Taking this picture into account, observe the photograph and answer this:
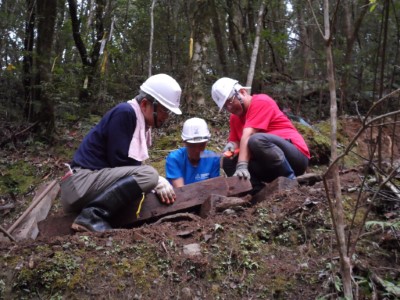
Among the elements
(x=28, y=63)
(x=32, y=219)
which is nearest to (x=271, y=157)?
(x=32, y=219)

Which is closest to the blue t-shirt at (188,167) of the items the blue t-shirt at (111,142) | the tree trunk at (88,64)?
the blue t-shirt at (111,142)

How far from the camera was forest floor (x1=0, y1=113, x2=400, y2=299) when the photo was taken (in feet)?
9.95

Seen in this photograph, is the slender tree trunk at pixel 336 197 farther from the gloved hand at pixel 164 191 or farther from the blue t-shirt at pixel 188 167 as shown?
the blue t-shirt at pixel 188 167

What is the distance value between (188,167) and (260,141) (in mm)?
901

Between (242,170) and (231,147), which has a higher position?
(231,147)

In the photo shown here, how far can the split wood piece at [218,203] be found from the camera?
13.4 feet

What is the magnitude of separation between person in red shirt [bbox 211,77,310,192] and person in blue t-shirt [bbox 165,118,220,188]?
20 cm

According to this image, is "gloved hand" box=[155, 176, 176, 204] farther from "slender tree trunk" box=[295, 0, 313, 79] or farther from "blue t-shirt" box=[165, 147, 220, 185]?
"slender tree trunk" box=[295, 0, 313, 79]

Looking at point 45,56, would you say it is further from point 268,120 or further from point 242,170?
point 242,170

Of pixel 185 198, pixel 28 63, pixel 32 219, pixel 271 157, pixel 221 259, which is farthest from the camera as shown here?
pixel 28 63

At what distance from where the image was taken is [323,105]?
11.7 metres

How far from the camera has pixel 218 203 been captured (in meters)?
4.14

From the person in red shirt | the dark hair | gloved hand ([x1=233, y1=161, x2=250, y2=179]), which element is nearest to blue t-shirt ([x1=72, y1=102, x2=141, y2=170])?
the dark hair

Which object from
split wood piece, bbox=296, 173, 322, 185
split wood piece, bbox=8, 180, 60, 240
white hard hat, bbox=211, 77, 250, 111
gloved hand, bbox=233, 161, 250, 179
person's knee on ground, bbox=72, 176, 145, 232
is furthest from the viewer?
white hard hat, bbox=211, 77, 250, 111
